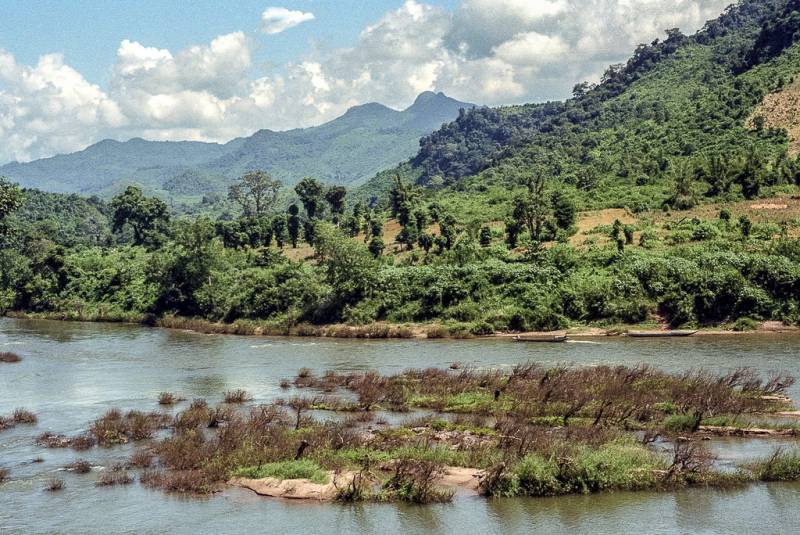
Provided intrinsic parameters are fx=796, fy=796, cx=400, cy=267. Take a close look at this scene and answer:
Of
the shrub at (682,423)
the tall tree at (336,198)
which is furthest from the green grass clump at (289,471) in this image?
the tall tree at (336,198)

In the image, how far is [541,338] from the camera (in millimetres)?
57531

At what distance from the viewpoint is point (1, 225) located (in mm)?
72500

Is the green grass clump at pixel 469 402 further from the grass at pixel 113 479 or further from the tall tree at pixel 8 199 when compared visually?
the tall tree at pixel 8 199

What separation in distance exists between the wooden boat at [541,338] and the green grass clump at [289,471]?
3266 centimetres

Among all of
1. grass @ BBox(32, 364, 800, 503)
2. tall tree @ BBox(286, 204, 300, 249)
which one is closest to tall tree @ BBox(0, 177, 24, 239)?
tall tree @ BBox(286, 204, 300, 249)

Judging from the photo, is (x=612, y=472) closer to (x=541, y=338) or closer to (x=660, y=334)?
(x=541, y=338)

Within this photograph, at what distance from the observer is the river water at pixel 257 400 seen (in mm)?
23281

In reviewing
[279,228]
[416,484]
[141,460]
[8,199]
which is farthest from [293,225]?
[416,484]

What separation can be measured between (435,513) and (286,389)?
2011 cm

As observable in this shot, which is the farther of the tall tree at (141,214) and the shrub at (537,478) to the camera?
the tall tree at (141,214)

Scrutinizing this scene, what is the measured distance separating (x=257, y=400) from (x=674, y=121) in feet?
333

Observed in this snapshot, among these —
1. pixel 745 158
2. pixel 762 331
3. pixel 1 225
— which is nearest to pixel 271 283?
pixel 1 225

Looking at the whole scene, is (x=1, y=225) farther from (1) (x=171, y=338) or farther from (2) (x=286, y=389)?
(2) (x=286, y=389)

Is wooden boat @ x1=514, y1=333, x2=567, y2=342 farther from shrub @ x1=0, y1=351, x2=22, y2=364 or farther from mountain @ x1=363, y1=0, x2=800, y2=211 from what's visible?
shrub @ x1=0, y1=351, x2=22, y2=364
